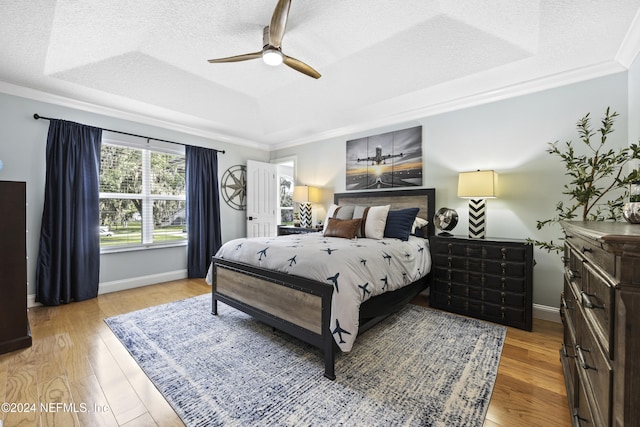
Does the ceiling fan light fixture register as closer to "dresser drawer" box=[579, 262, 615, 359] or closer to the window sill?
"dresser drawer" box=[579, 262, 615, 359]

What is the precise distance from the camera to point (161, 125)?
167 inches

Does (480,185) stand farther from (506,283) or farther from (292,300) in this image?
(292,300)

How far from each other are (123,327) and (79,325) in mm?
481

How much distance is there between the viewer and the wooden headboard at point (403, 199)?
3.59m

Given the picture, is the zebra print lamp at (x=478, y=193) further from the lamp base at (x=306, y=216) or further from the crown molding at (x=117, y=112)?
the crown molding at (x=117, y=112)

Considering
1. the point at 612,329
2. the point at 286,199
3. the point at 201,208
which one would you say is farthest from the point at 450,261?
the point at 286,199

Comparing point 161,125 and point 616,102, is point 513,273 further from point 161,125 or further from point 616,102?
point 161,125

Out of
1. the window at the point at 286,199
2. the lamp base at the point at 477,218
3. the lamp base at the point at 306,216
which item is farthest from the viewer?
Answer: the window at the point at 286,199

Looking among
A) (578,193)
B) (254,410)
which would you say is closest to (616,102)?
(578,193)

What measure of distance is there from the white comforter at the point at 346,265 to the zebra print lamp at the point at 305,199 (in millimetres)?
2034

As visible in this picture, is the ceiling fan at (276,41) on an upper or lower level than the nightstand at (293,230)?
upper

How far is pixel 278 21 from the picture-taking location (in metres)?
1.95

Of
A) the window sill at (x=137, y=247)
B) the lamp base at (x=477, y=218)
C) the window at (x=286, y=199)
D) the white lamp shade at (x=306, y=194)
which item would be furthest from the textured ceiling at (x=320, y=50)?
the window at (x=286, y=199)

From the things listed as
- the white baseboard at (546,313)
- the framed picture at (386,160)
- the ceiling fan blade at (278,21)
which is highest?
the ceiling fan blade at (278,21)
